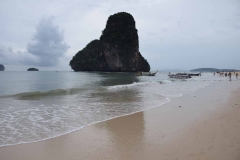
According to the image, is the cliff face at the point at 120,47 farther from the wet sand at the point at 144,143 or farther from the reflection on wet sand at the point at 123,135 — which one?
the wet sand at the point at 144,143

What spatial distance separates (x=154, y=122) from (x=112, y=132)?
6.36 ft

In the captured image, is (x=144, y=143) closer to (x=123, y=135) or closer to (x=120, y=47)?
Result: (x=123, y=135)

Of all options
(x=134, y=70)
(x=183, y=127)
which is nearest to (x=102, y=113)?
(x=183, y=127)

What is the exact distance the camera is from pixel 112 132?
20.3 ft

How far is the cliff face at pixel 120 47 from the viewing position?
99.4 meters

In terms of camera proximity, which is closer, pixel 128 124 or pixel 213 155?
pixel 213 155

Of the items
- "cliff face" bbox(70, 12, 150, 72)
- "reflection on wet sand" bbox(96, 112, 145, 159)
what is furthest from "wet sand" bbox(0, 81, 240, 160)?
"cliff face" bbox(70, 12, 150, 72)

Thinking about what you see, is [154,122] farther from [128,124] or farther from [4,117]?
[4,117]

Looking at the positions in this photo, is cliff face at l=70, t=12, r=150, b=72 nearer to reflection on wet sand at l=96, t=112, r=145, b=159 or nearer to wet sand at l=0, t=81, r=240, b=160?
reflection on wet sand at l=96, t=112, r=145, b=159

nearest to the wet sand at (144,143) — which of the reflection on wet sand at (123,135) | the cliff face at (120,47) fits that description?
the reflection on wet sand at (123,135)

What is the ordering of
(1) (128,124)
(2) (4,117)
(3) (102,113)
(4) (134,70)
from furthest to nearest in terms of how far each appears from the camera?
(4) (134,70) → (3) (102,113) → (2) (4,117) → (1) (128,124)

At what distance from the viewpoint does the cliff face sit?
99.4 m

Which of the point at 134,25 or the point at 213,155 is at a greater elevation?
the point at 134,25

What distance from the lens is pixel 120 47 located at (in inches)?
3952
